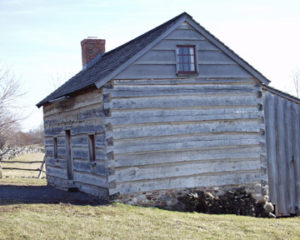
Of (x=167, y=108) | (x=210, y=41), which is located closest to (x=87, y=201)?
(x=167, y=108)

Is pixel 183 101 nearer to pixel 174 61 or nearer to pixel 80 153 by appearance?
pixel 174 61

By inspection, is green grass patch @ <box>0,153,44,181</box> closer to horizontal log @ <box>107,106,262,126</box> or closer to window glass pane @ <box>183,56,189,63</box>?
horizontal log @ <box>107,106,262,126</box>

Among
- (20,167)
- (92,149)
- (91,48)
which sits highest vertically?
(91,48)

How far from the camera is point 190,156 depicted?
14.3 metres

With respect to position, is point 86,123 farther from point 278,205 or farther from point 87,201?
point 278,205

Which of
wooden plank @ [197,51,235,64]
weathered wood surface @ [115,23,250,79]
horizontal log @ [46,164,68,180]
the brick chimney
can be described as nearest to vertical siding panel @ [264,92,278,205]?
weathered wood surface @ [115,23,250,79]

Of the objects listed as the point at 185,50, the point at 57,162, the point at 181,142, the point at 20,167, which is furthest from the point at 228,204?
the point at 20,167

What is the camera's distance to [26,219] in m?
10.6

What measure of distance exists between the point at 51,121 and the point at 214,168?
27.7 feet

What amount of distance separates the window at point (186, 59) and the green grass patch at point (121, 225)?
16.1 feet

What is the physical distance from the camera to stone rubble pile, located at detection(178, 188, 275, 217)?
13.9m

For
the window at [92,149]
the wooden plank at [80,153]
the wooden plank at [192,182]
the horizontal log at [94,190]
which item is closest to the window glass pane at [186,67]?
the wooden plank at [192,182]

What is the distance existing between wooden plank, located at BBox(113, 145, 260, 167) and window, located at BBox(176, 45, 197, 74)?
2.77 meters

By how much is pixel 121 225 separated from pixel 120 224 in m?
0.11
